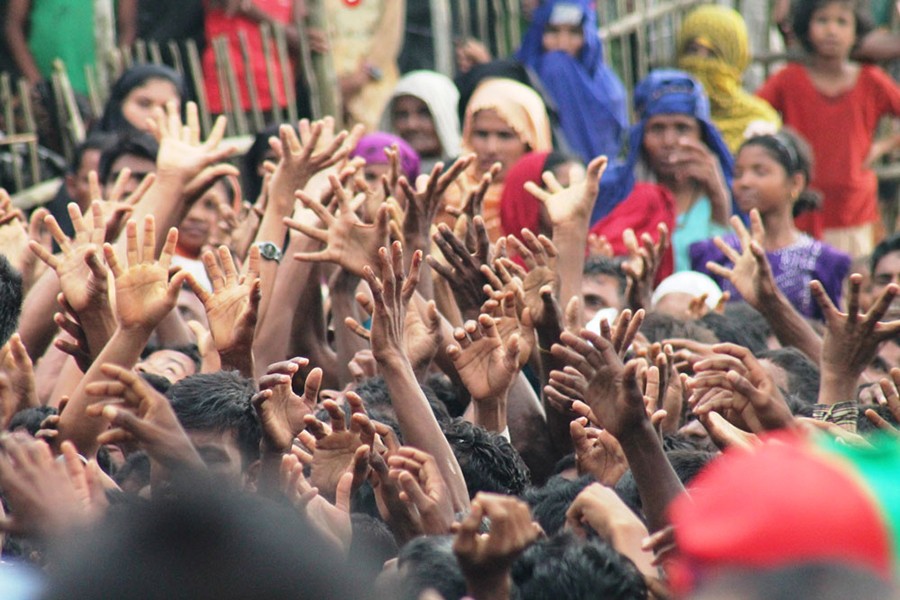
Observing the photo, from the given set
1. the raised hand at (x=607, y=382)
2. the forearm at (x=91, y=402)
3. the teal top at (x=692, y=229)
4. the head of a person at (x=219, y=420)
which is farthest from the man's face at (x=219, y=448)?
the teal top at (x=692, y=229)

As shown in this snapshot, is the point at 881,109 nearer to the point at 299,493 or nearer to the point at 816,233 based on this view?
the point at 816,233

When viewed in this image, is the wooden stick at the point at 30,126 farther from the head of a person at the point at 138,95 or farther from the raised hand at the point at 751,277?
the raised hand at the point at 751,277

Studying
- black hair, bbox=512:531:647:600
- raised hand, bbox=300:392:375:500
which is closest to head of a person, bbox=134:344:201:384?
raised hand, bbox=300:392:375:500

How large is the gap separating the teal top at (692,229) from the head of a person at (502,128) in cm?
78

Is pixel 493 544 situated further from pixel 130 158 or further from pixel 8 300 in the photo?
pixel 130 158

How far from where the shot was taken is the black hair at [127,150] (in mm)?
6297

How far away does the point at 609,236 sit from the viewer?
7.12 metres

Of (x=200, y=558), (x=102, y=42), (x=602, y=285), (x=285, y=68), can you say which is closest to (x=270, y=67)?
(x=285, y=68)

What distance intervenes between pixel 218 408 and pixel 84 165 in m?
3.23

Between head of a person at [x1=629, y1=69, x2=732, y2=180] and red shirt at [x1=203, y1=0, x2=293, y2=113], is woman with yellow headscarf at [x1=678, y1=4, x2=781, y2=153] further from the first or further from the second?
red shirt at [x1=203, y1=0, x2=293, y2=113]

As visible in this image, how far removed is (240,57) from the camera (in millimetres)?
8164

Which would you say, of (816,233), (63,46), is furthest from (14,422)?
(816,233)

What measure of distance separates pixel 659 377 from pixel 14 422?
1714 mm

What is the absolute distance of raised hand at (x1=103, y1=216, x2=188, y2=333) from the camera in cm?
386
